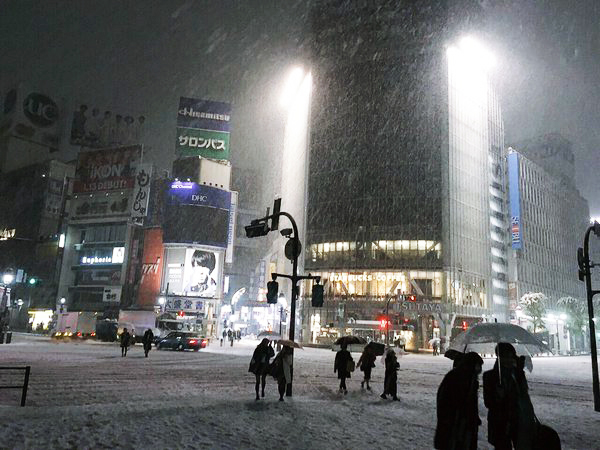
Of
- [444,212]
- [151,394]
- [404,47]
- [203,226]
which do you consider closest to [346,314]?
[444,212]

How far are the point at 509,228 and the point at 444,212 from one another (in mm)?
20285

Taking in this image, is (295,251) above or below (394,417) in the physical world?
above

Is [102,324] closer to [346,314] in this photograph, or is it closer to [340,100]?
[346,314]

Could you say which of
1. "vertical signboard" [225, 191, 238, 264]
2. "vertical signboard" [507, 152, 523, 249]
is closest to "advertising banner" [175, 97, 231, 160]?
"vertical signboard" [225, 191, 238, 264]

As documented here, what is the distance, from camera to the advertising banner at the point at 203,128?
81.7 meters

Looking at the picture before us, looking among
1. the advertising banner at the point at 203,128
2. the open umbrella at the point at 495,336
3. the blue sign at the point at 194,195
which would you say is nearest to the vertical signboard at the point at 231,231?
the blue sign at the point at 194,195

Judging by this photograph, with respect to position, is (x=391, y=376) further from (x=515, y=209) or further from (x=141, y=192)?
(x=515, y=209)

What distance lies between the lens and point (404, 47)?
86188 mm

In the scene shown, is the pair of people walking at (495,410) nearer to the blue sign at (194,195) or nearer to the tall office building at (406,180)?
the tall office building at (406,180)

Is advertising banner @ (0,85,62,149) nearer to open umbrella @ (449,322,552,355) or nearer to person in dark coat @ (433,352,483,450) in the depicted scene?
open umbrella @ (449,322,552,355)

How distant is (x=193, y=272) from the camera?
2960 inches

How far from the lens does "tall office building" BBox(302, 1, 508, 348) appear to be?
6956 cm

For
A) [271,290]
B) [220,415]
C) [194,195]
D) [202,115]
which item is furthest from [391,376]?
[202,115]

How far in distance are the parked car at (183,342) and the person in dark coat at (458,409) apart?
34.8m
